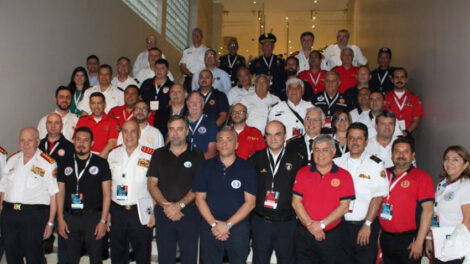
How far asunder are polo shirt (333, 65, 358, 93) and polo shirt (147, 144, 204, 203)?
3969 millimetres

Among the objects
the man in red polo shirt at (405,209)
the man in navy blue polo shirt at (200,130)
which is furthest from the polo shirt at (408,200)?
the man in navy blue polo shirt at (200,130)

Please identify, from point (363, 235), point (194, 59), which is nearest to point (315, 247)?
point (363, 235)

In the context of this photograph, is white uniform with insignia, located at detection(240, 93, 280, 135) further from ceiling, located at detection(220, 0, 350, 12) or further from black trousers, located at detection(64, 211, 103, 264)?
ceiling, located at detection(220, 0, 350, 12)

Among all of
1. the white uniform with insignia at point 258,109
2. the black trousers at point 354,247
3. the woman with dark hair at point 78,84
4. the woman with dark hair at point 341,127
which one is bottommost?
the black trousers at point 354,247

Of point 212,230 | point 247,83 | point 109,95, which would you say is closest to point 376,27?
point 247,83

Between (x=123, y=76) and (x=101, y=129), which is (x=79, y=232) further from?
(x=123, y=76)

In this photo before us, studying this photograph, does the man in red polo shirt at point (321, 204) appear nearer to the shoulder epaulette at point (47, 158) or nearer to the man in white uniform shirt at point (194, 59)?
the shoulder epaulette at point (47, 158)

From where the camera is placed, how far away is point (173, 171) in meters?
4.00

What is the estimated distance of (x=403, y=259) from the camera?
152 inches

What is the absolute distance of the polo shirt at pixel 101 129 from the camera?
5.07m

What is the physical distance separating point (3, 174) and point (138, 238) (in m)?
1.52

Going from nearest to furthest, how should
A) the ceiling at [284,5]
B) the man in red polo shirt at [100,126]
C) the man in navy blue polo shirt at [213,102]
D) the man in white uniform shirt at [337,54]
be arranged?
the man in red polo shirt at [100,126] < the man in navy blue polo shirt at [213,102] < the man in white uniform shirt at [337,54] < the ceiling at [284,5]

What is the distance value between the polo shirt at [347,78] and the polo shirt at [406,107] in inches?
37.2

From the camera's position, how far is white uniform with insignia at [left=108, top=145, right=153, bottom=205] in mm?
4176
